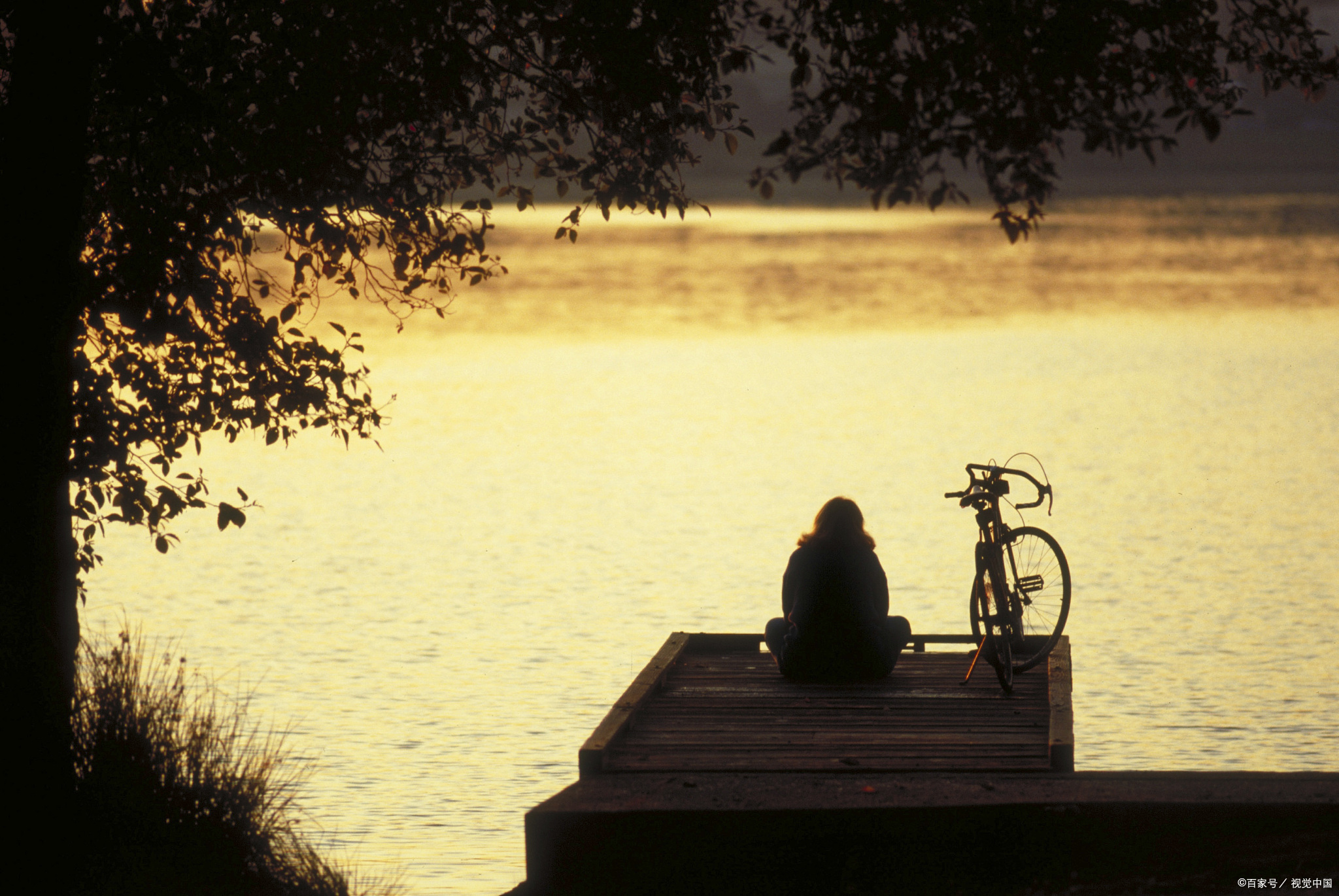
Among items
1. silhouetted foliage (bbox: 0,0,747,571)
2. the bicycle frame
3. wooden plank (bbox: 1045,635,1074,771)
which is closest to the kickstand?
the bicycle frame

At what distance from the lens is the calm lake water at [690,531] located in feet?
52.2

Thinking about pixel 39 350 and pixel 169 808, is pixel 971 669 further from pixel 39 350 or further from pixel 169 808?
pixel 39 350

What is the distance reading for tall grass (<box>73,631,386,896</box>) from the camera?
839 centimetres

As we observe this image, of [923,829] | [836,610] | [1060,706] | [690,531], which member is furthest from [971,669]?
[690,531]

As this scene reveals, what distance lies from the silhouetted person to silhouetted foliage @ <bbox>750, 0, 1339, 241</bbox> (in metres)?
3.25

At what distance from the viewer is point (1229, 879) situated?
26.9 ft

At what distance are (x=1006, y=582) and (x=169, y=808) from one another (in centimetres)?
614

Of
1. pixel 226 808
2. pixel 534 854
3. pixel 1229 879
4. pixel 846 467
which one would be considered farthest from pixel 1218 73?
pixel 846 467

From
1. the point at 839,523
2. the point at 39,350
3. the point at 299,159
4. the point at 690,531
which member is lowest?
the point at 690,531

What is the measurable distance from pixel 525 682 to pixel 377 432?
20.1m

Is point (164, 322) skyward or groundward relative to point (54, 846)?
skyward

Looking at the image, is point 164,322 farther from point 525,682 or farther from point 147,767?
point 525,682

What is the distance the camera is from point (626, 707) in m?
11.2

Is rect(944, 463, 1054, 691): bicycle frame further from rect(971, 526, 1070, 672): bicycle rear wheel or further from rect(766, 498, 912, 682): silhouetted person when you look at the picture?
rect(766, 498, 912, 682): silhouetted person
